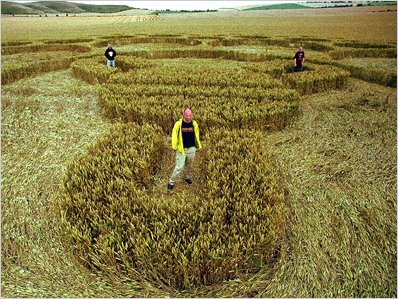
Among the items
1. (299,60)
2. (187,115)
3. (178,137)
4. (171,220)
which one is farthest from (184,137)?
(299,60)

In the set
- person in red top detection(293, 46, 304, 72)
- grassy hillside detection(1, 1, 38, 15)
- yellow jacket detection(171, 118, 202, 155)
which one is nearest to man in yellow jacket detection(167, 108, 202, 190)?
yellow jacket detection(171, 118, 202, 155)

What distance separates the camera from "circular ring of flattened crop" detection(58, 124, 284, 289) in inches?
178

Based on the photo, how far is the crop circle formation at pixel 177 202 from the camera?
4547 millimetres

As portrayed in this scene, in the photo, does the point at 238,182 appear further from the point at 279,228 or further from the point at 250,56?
the point at 250,56

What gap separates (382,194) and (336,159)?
177cm

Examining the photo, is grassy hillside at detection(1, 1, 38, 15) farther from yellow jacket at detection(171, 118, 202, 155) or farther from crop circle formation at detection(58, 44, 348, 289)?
yellow jacket at detection(171, 118, 202, 155)

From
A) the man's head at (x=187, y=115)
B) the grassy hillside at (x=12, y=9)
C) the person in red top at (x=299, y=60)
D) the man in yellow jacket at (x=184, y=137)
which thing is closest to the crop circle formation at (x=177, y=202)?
the man in yellow jacket at (x=184, y=137)

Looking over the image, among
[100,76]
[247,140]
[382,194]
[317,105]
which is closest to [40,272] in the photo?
[247,140]

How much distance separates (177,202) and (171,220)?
78cm

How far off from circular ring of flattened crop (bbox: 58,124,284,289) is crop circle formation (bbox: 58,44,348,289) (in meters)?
0.02

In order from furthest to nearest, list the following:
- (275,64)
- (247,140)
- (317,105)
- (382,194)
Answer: (275,64), (317,105), (247,140), (382,194)

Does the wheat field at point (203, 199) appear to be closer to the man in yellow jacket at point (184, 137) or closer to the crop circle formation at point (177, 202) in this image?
the crop circle formation at point (177, 202)

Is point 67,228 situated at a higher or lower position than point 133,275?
higher

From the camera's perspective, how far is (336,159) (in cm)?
832
